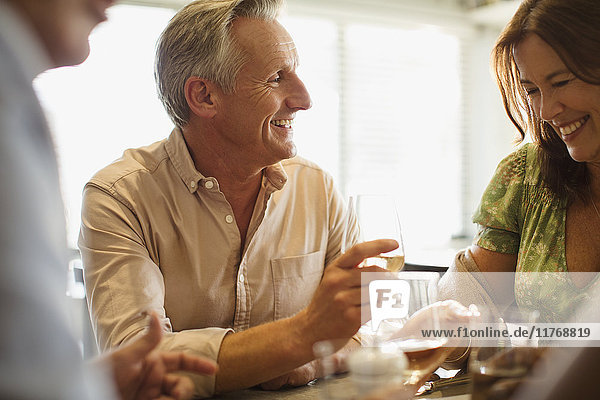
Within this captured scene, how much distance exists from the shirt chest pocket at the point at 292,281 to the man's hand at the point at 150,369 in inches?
26.2

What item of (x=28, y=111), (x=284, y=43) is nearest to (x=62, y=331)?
(x=28, y=111)

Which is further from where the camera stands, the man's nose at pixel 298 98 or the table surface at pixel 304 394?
the man's nose at pixel 298 98

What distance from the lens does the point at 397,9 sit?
425cm

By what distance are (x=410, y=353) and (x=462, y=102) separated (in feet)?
13.1

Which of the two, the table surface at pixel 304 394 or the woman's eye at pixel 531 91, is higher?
the woman's eye at pixel 531 91

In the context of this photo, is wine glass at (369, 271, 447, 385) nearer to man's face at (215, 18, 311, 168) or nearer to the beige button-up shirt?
the beige button-up shirt

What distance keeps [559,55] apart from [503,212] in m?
0.46

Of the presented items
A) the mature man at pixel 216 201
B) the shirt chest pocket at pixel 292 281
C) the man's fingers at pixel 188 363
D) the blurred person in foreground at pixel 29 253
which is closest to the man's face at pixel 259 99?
the mature man at pixel 216 201

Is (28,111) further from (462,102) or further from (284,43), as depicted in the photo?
(462,102)

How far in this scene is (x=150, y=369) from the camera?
37.0 inches

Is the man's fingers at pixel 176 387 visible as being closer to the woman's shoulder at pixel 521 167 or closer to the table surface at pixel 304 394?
the table surface at pixel 304 394

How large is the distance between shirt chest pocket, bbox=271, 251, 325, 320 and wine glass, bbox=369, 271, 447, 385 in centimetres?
56

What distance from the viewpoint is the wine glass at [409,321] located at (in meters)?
0.96

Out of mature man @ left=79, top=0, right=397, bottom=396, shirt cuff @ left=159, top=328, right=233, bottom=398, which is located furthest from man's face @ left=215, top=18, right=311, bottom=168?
shirt cuff @ left=159, top=328, right=233, bottom=398
